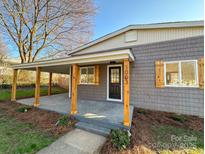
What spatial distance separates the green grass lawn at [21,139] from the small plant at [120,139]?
5.97 ft

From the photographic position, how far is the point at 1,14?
1191 centimetres

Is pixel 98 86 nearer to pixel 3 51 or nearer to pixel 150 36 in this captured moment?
pixel 150 36

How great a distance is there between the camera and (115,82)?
6977mm

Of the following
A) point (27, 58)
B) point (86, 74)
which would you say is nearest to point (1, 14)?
point (27, 58)

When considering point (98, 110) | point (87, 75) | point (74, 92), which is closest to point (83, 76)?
point (87, 75)

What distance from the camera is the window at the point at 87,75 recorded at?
760 centimetres

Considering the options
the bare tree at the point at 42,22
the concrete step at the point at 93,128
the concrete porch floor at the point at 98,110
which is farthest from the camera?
the bare tree at the point at 42,22

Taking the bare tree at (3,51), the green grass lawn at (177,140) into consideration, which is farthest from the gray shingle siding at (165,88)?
the bare tree at (3,51)

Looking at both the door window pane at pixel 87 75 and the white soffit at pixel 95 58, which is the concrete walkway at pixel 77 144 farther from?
the door window pane at pixel 87 75

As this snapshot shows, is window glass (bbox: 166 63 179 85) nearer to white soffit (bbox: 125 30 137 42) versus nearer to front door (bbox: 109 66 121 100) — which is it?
white soffit (bbox: 125 30 137 42)

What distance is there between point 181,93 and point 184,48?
6.87 feet

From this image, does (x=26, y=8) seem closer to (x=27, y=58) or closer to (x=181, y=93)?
(x=27, y=58)

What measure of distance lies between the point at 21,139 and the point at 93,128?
2.14 meters

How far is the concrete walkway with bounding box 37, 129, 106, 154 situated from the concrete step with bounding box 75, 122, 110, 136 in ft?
0.39
